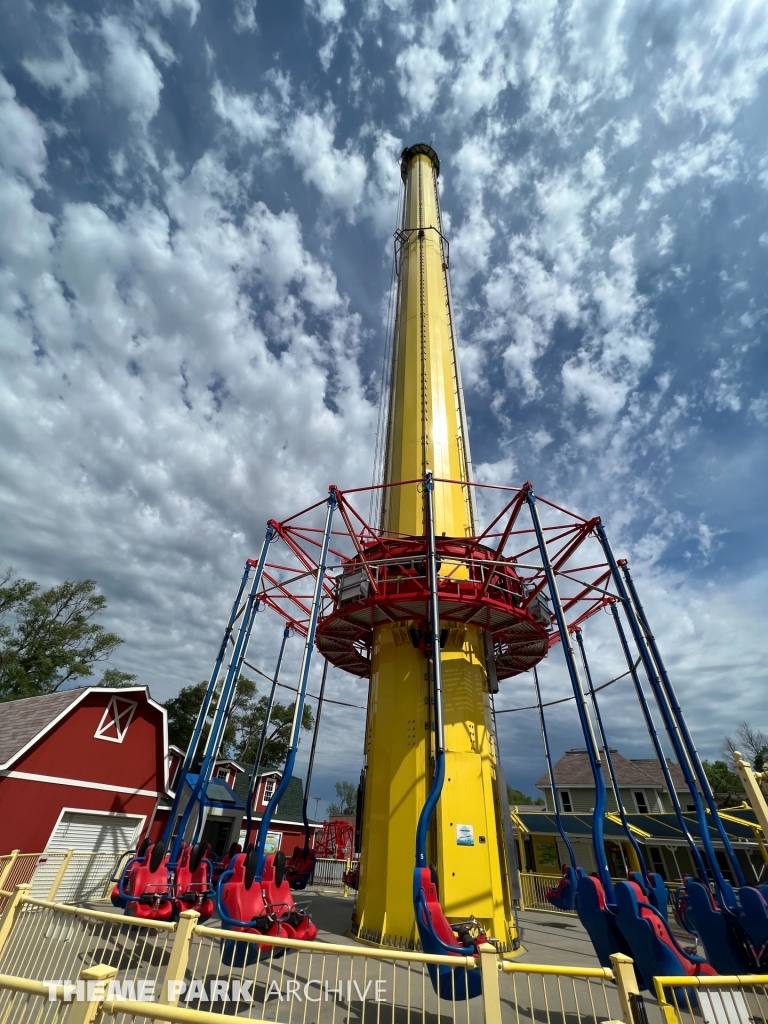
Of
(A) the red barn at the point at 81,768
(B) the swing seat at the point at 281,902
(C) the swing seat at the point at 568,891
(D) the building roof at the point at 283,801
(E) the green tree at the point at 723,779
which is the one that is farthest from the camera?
(E) the green tree at the point at 723,779

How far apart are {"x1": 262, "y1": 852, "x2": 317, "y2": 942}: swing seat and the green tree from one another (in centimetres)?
5861

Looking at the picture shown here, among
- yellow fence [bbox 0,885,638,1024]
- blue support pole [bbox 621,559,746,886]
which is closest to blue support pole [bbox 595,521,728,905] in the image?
blue support pole [bbox 621,559,746,886]

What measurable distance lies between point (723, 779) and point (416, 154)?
223 feet

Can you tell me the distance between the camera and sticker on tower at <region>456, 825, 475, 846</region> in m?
11.4

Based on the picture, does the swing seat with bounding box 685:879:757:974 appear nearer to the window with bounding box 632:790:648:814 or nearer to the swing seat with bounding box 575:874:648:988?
the swing seat with bounding box 575:874:648:988

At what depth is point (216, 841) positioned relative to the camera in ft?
80.1

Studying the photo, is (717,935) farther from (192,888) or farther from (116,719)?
(116,719)

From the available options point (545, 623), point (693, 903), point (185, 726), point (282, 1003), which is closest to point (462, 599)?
point (545, 623)

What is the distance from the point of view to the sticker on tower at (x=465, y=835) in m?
11.4

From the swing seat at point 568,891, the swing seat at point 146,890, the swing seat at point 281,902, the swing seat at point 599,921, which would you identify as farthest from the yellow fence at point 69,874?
the swing seat at point 599,921

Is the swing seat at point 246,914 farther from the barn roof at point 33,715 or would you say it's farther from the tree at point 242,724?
the tree at point 242,724

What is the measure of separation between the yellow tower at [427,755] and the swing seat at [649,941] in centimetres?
509

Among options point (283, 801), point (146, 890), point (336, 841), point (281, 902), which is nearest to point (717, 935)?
point (281, 902)

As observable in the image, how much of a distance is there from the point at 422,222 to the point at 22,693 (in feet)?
132
